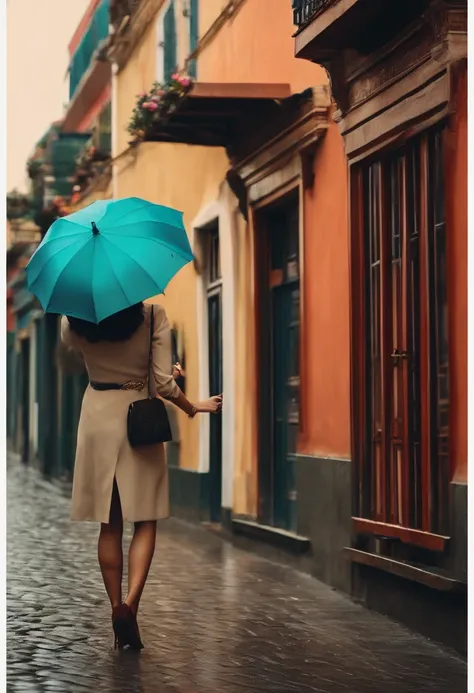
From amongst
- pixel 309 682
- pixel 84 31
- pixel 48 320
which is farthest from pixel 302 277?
pixel 48 320

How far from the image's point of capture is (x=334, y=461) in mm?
9344

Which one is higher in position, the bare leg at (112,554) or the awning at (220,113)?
the awning at (220,113)

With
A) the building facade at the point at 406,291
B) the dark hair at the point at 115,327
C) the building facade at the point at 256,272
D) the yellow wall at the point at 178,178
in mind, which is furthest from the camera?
the yellow wall at the point at 178,178

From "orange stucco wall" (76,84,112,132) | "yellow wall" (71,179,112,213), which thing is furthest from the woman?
"orange stucco wall" (76,84,112,132)

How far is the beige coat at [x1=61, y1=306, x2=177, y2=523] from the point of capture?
680 cm

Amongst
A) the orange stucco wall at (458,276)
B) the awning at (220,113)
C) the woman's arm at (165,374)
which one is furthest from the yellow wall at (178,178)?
the woman's arm at (165,374)

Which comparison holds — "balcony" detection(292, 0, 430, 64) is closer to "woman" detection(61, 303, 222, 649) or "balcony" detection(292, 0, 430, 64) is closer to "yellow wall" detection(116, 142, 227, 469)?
"woman" detection(61, 303, 222, 649)

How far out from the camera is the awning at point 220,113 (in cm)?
1078

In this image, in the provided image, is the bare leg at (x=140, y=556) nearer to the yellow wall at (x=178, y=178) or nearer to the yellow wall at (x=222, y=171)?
the yellow wall at (x=222, y=171)

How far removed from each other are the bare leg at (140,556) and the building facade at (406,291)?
137 cm

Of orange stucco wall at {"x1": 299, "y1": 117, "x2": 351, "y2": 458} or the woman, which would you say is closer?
the woman

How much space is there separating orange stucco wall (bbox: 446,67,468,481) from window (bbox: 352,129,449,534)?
0.28 metres

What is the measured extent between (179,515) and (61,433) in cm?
1034

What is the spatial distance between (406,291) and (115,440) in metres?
2.06
